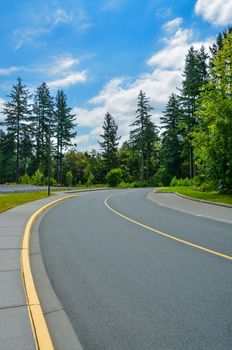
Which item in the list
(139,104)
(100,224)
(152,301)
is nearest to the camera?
(152,301)

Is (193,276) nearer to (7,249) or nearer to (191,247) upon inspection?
(191,247)

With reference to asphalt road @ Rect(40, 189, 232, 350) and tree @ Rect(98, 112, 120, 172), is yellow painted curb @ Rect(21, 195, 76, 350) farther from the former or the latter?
tree @ Rect(98, 112, 120, 172)

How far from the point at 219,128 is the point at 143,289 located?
2184 centimetres

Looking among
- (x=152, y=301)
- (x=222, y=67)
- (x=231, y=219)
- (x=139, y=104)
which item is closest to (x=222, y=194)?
(x=222, y=67)

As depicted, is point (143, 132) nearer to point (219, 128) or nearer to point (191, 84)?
point (191, 84)

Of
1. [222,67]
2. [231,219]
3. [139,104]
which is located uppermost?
[139,104]

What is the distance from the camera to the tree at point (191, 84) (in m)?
60.8

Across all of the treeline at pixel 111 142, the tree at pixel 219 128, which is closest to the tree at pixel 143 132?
the treeline at pixel 111 142

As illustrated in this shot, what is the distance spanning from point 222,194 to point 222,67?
9911mm

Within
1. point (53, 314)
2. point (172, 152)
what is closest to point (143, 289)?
point (53, 314)

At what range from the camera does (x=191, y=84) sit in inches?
2379

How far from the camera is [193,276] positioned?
239 inches

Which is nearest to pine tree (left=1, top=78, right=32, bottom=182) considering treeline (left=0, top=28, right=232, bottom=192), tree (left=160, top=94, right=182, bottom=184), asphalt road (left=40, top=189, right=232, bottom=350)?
treeline (left=0, top=28, right=232, bottom=192)

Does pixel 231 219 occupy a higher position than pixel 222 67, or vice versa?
pixel 222 67
